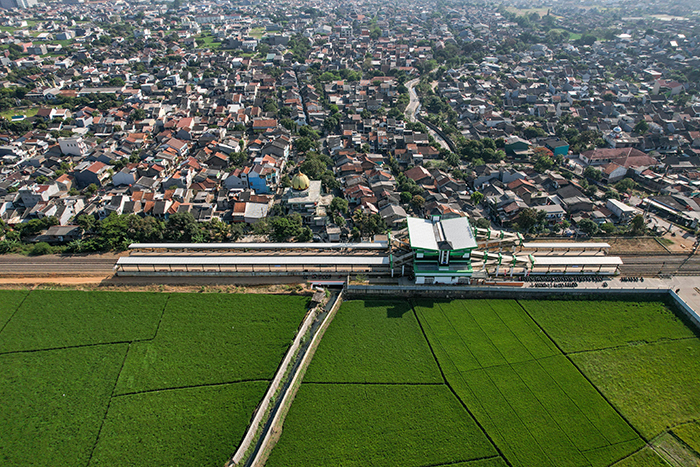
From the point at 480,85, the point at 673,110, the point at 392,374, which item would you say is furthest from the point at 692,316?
the point at 480,85

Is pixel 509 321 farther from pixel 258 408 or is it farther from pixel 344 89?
pixel 344 89

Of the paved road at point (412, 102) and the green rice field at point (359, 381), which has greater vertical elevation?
the paved road at point (412, 102)

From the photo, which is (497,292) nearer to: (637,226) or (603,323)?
(603,323)

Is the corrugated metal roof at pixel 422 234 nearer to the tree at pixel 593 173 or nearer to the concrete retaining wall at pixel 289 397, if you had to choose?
the concrete retaining wall at pixel 289 397

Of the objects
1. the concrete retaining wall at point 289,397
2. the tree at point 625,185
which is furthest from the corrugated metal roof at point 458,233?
the tree at point 625,185

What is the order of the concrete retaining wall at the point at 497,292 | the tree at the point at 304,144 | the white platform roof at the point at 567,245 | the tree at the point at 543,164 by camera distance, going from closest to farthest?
the concrete retaining wall at the point at 497,292 → the white platform roof at the point at 567,245 → the tree at the point at 543,164 → the tree at the point at 304,144

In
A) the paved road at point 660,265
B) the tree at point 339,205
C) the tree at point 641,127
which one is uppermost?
the tree at point 641,127

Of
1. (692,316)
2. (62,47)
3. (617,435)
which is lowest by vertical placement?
(617,435)

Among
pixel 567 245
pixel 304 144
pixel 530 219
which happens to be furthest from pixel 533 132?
pixel 304 144
